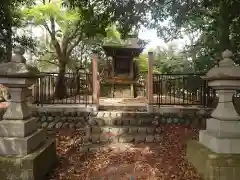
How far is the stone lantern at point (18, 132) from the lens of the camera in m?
4.78

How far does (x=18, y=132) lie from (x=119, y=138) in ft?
11.6

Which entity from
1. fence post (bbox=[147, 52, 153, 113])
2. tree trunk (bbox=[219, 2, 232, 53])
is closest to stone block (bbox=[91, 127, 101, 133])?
fence post (bbox=[147, 52, 153, 113])

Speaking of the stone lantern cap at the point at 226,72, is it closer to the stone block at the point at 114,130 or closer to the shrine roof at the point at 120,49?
the stone block at the point at 114,130

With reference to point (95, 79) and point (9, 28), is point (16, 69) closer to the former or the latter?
point (95, 79)

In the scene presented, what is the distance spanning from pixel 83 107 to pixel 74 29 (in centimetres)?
583

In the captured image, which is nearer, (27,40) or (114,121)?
(114,121)

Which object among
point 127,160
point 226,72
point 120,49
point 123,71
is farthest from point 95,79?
point 123,71

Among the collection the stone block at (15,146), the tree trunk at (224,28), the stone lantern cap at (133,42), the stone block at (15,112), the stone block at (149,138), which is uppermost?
the stone lantern cap at (133,42)

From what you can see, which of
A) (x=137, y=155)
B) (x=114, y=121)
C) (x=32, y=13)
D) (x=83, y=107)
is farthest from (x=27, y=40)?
(x=137, y=155)

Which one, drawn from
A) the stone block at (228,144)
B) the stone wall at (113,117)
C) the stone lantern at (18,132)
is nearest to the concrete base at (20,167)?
the stone lantern at (18,132)

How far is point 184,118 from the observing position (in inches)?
366

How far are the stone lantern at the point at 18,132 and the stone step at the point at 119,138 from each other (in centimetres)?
267

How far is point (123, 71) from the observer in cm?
1617

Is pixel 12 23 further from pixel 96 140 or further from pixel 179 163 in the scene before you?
pixel 179 163
